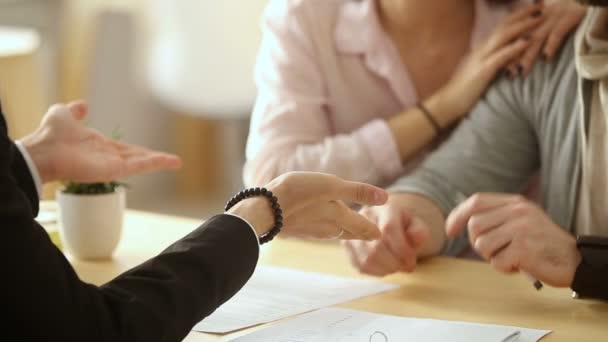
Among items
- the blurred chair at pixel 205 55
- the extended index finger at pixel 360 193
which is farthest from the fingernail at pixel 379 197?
the blurred chair at pixel 205 55

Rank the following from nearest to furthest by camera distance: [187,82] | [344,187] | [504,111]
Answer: [344,187] < [504,111] < [187,82]

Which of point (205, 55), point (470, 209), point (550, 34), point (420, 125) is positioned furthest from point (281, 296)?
point (205, 55)

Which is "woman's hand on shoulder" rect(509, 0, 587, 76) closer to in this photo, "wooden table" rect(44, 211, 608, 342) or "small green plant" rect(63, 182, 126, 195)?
"wooden table" rect(44, 211, 608, 342)

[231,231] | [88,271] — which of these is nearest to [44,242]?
[231,231]

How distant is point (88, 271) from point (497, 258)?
555 mm

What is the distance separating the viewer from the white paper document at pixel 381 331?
3.54 feet

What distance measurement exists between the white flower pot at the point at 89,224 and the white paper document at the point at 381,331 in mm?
394

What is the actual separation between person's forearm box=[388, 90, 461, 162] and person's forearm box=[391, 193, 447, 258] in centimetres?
20

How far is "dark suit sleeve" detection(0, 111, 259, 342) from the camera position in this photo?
2.91ft

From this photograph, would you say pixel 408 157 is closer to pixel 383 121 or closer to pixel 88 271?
pixel 383 121

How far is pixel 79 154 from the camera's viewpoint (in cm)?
142

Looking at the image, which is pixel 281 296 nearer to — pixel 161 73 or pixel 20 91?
pixel 20 91

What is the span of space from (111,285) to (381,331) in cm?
31

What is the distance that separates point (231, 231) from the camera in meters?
1.03
